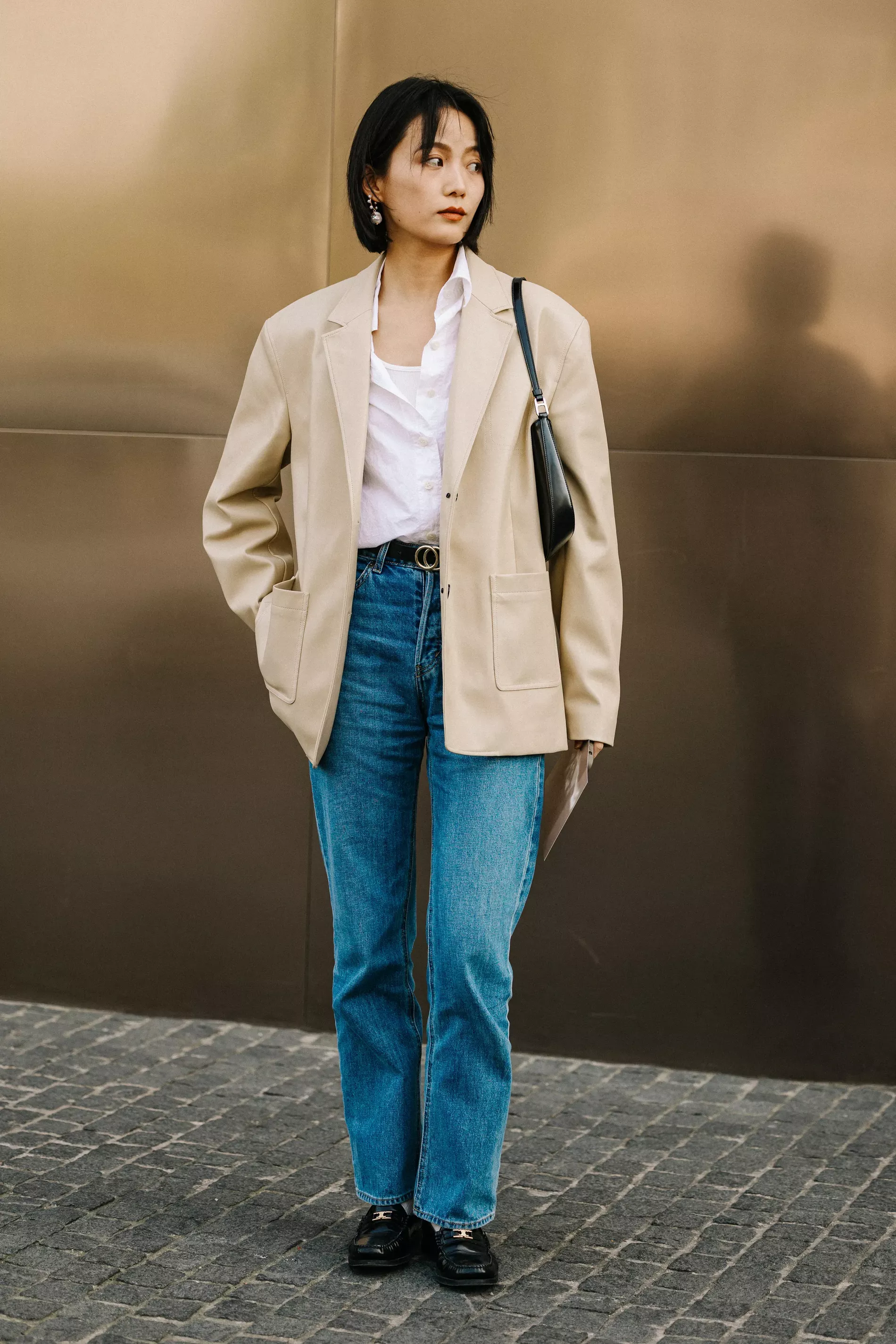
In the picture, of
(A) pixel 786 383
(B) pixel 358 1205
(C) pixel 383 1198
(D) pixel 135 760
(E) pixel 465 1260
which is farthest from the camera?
(D) pixel 135 760

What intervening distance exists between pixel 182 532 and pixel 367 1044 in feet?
7.11

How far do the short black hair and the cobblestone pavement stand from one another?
7.10 feet

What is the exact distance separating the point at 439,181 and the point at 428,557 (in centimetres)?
75

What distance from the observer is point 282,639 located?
3.28 meters

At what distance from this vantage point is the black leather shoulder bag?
3156mm

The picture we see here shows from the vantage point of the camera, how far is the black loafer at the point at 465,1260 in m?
3.21

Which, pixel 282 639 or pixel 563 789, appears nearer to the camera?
pixel 282 639

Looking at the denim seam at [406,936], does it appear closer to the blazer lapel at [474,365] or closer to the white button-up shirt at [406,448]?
the white button-up shirt at [406,448]

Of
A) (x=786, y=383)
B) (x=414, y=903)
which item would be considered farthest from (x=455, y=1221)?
(x=786, y=383)

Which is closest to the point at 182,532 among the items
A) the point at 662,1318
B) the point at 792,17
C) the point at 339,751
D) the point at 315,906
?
the point at 315,906

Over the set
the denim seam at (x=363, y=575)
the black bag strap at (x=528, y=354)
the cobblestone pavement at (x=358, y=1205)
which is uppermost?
the black bag strap at (x=528, y=354)

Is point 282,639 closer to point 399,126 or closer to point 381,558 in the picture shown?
point 381,558

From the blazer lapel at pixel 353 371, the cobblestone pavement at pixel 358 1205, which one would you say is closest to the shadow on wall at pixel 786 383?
the blazer lapel at pixel 353 371

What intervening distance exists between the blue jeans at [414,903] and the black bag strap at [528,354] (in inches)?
15.6
